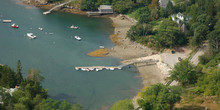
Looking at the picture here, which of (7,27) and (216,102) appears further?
(7,27)

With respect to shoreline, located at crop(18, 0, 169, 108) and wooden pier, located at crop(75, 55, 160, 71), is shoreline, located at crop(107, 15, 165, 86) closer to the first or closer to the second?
shoreline, located at crop(18, 0, 169, 108)

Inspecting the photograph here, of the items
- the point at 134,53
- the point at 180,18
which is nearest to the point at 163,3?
the point at 180,18

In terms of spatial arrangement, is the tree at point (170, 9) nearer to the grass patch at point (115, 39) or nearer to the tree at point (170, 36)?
the tree at point (170, 36)

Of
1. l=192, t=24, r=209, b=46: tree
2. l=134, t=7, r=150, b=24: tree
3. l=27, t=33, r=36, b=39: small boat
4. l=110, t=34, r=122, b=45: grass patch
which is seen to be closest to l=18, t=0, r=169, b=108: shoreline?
l=110, t=34, r=122, b=45: grass patch

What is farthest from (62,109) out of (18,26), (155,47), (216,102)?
(18,26)

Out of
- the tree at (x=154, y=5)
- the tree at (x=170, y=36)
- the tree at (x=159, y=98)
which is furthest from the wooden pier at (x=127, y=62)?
the tree at (x=154, y=5)

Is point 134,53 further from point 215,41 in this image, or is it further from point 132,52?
point 215,41

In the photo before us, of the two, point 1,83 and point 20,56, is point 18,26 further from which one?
point 1,83

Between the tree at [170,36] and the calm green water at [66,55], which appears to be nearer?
the calm green water at [66,55]
